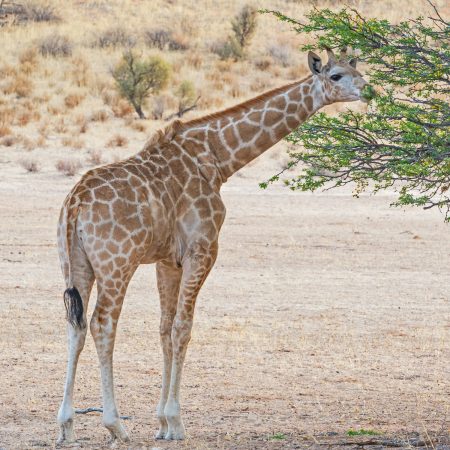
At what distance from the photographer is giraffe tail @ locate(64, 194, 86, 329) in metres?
7.63

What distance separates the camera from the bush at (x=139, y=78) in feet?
112

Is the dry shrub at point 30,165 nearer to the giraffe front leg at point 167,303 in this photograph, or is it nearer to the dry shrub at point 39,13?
the giraffe front leg at point 167,303

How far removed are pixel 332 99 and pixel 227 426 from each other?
263 cm

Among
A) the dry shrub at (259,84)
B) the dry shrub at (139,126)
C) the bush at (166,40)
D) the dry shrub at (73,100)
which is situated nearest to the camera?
the dry shrub at (139,126)

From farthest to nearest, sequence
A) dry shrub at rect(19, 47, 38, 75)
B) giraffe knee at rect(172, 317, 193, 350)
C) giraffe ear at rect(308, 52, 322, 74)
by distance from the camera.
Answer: dry shrub at rect(19, 47, 38, 75)
giraffe ear at rect(308, 52, 322, 74)
giraffe knee at rect(172, 317, 193, 350)

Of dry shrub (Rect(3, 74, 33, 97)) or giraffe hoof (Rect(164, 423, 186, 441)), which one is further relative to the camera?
dry shrub (Rect(3, 74, 33, 97))

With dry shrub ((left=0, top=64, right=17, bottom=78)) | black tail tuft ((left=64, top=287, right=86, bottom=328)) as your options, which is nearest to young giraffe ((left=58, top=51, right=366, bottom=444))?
black tail tuft ((left=64, top=287, right=86, bottom=328))

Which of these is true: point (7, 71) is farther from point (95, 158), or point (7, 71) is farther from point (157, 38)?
point (95, 158)

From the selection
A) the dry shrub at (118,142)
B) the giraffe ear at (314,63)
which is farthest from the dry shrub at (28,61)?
the giraffe ear at (314,63)

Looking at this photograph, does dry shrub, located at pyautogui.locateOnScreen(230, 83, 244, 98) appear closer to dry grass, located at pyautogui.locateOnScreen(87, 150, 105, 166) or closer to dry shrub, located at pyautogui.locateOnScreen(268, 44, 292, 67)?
dry shrub, located at pyautogui.locateOnScreen(268, 44, 292, 67)

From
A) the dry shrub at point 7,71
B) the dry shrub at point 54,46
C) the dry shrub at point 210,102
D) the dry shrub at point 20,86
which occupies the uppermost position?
the dry shrub at point 20,86

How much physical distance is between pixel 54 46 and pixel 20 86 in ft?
23.8

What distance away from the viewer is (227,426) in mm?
8789

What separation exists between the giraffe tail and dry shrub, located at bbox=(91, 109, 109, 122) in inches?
941
